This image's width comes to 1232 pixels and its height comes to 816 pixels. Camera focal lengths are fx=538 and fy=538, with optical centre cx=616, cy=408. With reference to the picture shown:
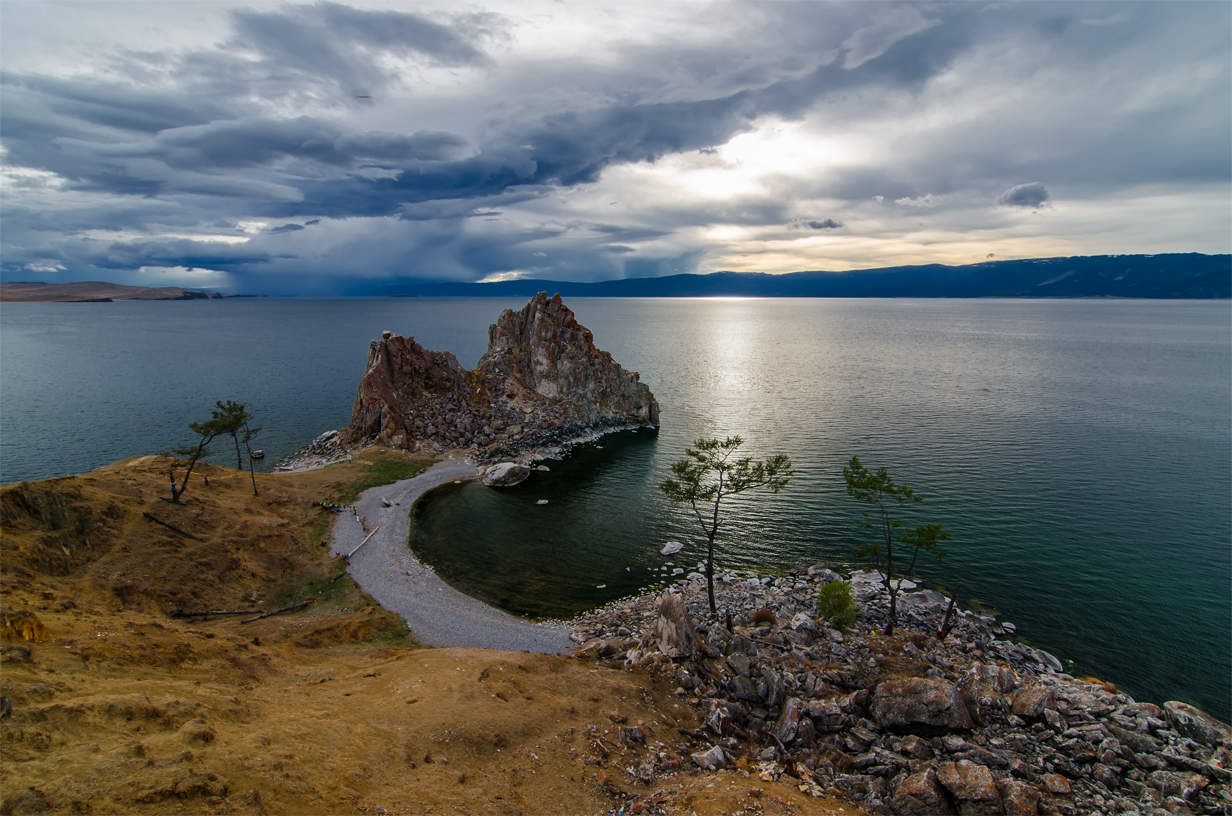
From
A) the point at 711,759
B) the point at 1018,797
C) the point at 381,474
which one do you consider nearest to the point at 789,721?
the point at 711,759

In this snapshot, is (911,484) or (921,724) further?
(911,484)

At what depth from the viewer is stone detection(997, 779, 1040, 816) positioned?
68.4 feet

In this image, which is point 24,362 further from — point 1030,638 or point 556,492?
point 1030,638

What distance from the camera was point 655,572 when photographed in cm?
4994

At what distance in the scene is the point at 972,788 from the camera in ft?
69.9

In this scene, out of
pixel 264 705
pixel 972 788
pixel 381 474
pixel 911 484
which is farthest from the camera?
pixel 381 474

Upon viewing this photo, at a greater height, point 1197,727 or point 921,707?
point 921,707

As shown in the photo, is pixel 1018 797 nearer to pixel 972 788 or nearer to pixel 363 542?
pixel 972 788

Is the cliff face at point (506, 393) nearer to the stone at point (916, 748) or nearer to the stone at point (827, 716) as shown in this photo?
the stone at point (827, 716)

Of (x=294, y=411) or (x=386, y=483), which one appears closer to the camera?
(x=386, y=483)

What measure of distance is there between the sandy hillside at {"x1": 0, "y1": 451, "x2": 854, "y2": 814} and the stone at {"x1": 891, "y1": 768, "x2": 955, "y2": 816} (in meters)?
2.65

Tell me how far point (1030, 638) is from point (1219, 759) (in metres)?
16.6

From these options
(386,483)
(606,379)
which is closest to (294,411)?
(386,483)

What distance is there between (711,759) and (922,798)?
27.7ft
